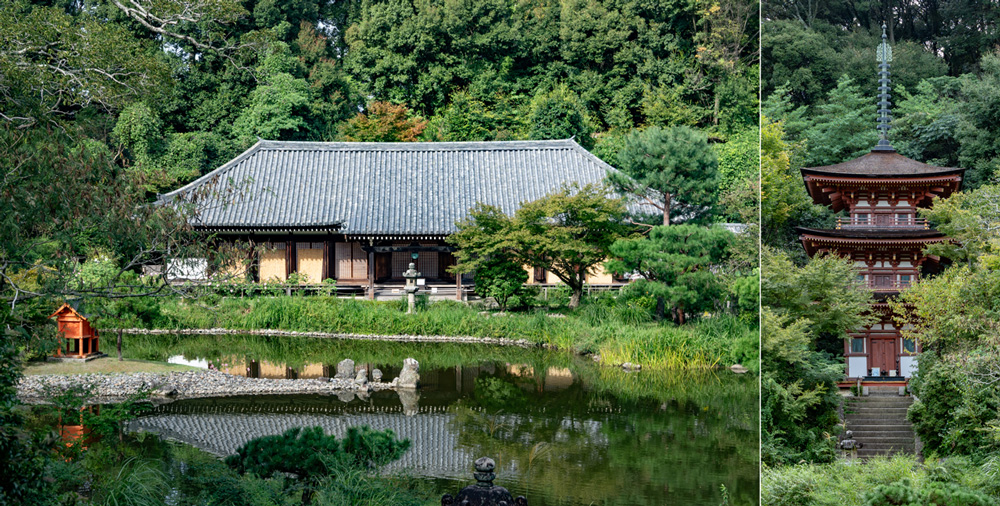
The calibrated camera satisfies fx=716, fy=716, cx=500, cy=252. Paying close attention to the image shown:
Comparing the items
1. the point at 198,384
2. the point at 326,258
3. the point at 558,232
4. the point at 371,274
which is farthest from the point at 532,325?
the point at 198,384

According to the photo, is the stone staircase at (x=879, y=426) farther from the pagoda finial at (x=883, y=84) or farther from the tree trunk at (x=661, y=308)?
the tree trunk at (x=661, y=308)

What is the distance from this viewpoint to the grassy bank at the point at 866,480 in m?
4.58

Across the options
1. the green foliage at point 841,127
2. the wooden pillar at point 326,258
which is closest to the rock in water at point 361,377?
the wooden pillar at point 326,258

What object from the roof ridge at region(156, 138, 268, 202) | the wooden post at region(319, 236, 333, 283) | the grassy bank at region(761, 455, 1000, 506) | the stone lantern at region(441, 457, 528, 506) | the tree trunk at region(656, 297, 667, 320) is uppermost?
the roof ridge at region(156, 138, 268, 202)

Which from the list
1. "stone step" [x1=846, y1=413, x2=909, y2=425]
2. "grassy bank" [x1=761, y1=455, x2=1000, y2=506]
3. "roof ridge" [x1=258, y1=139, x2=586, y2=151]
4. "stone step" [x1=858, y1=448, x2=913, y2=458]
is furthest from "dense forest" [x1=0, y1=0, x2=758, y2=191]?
"grassy bank" [x1=761, y1=455, x2=1000, y2=506]

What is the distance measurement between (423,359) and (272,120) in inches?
107

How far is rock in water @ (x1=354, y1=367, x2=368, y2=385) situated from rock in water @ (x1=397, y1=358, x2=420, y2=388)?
0.25 m

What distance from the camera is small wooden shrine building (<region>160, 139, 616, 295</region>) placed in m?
5.44

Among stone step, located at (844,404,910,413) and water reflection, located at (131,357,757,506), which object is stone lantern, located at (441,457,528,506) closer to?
water reflection, located at (131,357,757,506)

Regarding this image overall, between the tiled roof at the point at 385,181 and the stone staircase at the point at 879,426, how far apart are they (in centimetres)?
376

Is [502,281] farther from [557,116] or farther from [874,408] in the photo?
[874,408]

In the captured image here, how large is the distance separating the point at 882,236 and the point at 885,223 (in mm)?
330

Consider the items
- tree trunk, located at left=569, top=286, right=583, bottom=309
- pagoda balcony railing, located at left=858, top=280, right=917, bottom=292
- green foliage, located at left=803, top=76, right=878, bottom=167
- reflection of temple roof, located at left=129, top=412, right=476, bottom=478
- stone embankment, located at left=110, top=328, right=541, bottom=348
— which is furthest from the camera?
tree trunk, located at left=569, top=286, right=583, bottom=309

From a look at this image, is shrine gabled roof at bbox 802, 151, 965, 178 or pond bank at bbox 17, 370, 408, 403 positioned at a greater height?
shrine gabled roof at bbox 802, 151, 965, 178
